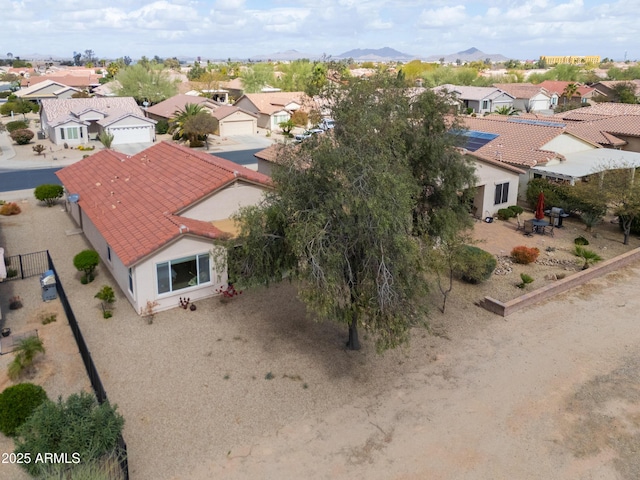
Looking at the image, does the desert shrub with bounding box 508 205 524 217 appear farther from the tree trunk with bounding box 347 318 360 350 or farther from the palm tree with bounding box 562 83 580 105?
the palm tree with bounding box 562 83 580 105

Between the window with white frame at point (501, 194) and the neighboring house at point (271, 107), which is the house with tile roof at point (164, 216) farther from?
the neighboring house at point (271, 107)

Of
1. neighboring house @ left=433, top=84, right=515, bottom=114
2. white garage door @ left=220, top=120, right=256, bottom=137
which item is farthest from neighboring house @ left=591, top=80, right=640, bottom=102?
white garage door @ left=220, top=120, right=256, bottom=137

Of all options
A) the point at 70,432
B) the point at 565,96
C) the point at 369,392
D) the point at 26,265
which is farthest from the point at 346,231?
the point at 565,96

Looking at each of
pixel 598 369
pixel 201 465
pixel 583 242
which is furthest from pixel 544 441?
pixel 583 242

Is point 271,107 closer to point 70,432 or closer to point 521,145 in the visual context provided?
point 521,145

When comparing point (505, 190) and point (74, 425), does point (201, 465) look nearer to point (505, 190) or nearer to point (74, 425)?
point (74, 425)
